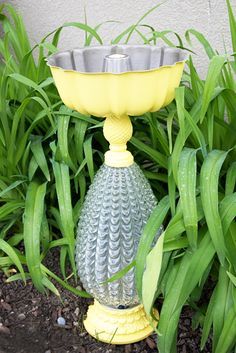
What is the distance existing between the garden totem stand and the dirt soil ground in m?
0.04

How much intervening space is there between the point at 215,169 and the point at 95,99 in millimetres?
358

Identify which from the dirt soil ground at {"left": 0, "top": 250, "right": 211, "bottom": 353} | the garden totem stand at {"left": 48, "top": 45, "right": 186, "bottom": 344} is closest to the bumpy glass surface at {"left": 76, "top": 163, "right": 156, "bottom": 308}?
the garden totem stand at {"left": 48, "top": 45, "right": 186, "bottom": 344}

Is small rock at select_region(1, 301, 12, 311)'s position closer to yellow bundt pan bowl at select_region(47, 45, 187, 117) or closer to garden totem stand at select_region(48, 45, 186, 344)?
garden totem stand at select_region(48, 45, 186, 344)

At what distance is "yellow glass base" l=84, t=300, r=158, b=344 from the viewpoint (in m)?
1.53

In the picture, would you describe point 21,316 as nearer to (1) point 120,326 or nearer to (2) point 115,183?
(1) point 120,326

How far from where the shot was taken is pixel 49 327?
1.65 m

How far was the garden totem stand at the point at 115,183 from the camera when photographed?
47.0 inches

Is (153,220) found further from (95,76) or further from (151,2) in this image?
(151,2)

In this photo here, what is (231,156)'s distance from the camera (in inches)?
61.2

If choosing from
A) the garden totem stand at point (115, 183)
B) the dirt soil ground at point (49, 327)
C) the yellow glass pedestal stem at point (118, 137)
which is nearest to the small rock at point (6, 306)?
the dirt soil ground at point (49, 327)

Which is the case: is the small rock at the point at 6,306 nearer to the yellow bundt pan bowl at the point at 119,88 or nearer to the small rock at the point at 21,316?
the small rock at the point at 21,316

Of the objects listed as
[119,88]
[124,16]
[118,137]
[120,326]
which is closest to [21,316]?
[120,326]

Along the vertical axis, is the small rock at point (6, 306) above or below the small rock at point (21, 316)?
above

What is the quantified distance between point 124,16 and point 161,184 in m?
0.87
